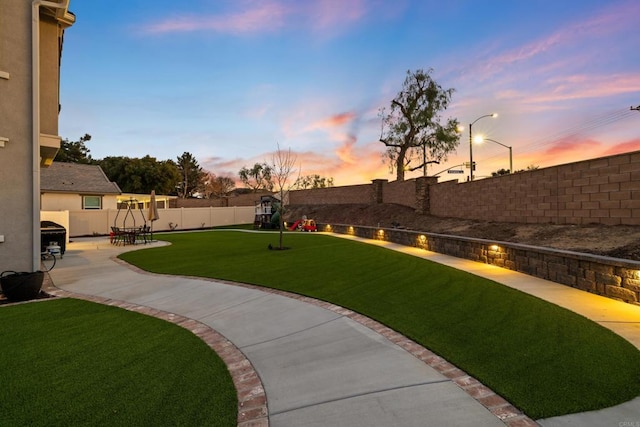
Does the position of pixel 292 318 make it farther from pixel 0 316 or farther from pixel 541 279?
pixel 541 279

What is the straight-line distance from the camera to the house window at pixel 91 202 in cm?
2590

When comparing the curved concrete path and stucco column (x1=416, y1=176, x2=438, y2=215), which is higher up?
stucco column (x1=416, y1=176, x2=438, y2=215)

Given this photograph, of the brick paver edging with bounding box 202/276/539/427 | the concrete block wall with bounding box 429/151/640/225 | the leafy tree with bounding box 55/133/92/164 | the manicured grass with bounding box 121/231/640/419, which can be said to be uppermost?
the leafy tree with bounding box 55/133/92/164

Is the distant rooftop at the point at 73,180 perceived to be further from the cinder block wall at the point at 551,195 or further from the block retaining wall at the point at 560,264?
the block retaining wall at the point at 560,264

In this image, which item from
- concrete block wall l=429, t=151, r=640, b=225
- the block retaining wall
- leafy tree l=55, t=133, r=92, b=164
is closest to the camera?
the block retaining wall

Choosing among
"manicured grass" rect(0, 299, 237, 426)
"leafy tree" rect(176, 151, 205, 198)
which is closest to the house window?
"manicured grass" rect(0, 299, 237, 426)

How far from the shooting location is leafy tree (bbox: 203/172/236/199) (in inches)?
2697

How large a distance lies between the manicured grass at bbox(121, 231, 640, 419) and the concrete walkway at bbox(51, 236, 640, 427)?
0.23m

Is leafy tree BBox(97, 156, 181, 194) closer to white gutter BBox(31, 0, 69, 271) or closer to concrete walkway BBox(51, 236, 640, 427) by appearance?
white gutter BBox(31, 0, 69, 271)

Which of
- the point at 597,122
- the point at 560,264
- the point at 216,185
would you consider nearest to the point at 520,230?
the point at 560,264

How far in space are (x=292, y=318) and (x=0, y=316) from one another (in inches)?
205

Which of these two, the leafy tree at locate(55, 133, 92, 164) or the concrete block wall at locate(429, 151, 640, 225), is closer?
the concrete block wall at locate(429, 151, 640, 225)

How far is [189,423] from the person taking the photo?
104 inches

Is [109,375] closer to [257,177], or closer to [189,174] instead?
[189,174]
